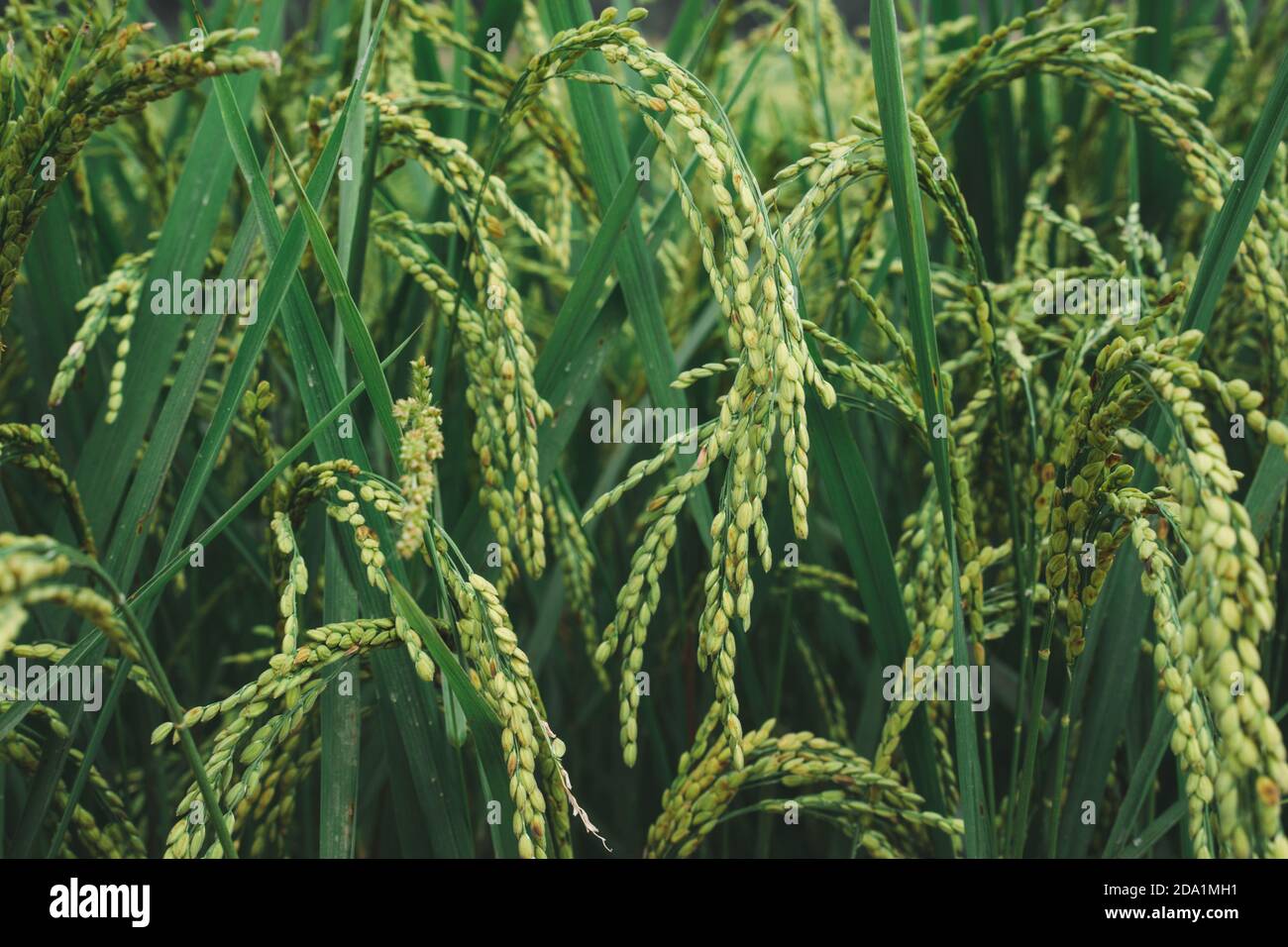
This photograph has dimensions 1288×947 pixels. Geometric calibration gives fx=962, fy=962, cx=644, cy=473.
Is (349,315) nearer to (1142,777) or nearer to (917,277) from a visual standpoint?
(917,277)

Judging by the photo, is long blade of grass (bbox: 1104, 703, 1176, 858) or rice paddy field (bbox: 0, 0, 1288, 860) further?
long blade of grass (bbox: 1104, 703, 1176, 858)

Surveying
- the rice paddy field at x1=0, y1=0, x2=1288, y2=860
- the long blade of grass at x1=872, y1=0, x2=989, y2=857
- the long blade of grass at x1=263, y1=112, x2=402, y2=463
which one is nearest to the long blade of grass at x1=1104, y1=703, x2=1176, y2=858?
the rice paddy field at x1=0, y1=0, x2=1288, y2=860

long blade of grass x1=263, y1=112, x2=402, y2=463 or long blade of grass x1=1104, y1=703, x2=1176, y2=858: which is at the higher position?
long blade of grass x1=263, y1=112, x2=402, y2=463

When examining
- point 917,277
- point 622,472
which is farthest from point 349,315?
point 622,472

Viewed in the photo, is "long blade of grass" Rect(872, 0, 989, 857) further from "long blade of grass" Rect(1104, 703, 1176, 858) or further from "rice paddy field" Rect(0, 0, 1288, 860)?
"long blade of grass" Rect(1104, 703, 1176, 858)

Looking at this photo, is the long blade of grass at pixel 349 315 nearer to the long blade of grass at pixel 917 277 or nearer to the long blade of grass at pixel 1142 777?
the long blade of grass at pixel 917 277

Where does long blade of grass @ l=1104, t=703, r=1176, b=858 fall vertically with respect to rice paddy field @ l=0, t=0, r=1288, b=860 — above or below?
below

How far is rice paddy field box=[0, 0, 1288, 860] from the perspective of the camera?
0.54m

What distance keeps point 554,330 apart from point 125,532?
351mm

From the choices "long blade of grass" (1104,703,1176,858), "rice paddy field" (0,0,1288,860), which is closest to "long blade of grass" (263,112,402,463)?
"rice paddy field" (0,0,1288,860)

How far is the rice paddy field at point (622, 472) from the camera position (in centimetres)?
54

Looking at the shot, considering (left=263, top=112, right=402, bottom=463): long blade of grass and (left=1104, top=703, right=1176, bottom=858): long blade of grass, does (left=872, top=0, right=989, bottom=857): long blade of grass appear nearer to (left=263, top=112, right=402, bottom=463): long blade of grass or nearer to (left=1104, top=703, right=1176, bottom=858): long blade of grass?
(left=1104, top=703, right=1176, bottom=858): long blade of grass

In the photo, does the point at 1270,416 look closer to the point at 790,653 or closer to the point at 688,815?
the point at 790,653
